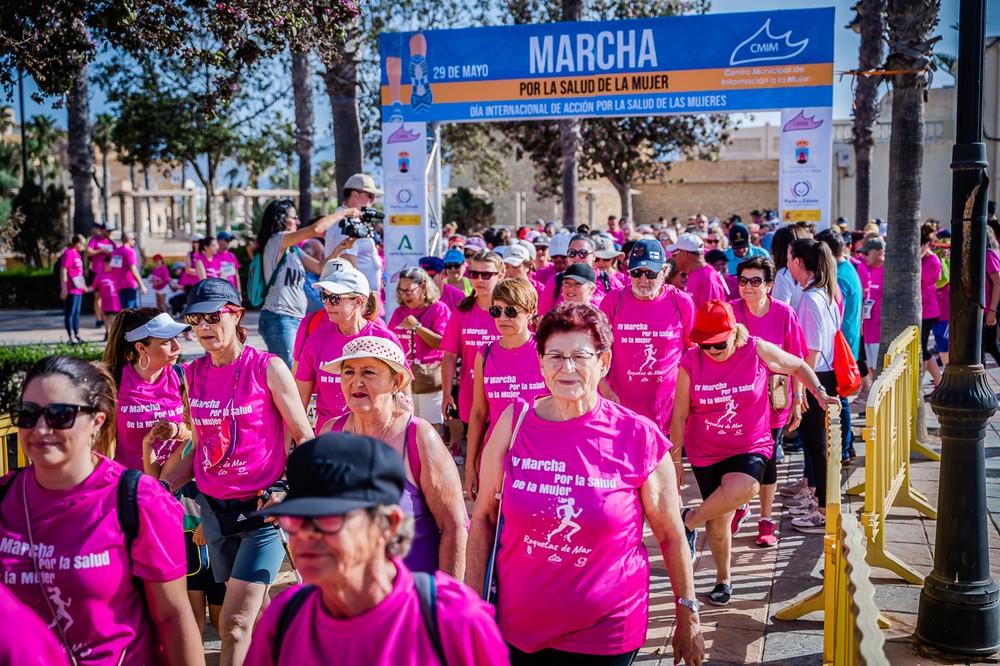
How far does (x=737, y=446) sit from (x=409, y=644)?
12.2 ft

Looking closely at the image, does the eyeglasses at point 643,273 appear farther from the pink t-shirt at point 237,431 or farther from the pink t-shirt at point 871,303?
the pink t-shirt at point 871,303

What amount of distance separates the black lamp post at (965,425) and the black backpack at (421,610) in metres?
3.61

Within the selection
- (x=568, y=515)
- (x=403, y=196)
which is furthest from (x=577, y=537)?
(x=403, y=196)

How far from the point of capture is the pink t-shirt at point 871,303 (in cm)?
1123

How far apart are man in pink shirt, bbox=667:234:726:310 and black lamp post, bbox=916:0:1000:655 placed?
3.19 m

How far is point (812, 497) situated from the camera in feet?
24.2

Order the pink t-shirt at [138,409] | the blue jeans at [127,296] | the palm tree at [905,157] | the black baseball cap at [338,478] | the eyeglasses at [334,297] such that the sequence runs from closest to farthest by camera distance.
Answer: the black baseball cap at [338,478] → the pink t-shirt at [138,409] → the eyeglasses at [334,297] → the palm tree at [905,157] → the blue jeans at [127,296]

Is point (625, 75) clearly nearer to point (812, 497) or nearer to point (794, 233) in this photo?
point (794, 233)

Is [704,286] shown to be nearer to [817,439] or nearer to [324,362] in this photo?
[817,439]

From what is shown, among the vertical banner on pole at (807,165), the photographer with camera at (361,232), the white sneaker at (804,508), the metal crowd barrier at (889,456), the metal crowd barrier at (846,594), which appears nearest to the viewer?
the metal crowd barrier at (846,594)

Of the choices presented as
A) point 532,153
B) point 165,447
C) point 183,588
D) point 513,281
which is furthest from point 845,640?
point 532,153

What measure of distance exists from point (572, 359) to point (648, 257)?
10.9ft

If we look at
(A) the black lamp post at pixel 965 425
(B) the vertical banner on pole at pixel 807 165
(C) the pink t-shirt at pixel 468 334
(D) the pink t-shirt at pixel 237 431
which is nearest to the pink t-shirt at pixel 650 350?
(C) the pink t-shirt at pixel 468 334

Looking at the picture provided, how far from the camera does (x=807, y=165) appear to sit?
12.5m
